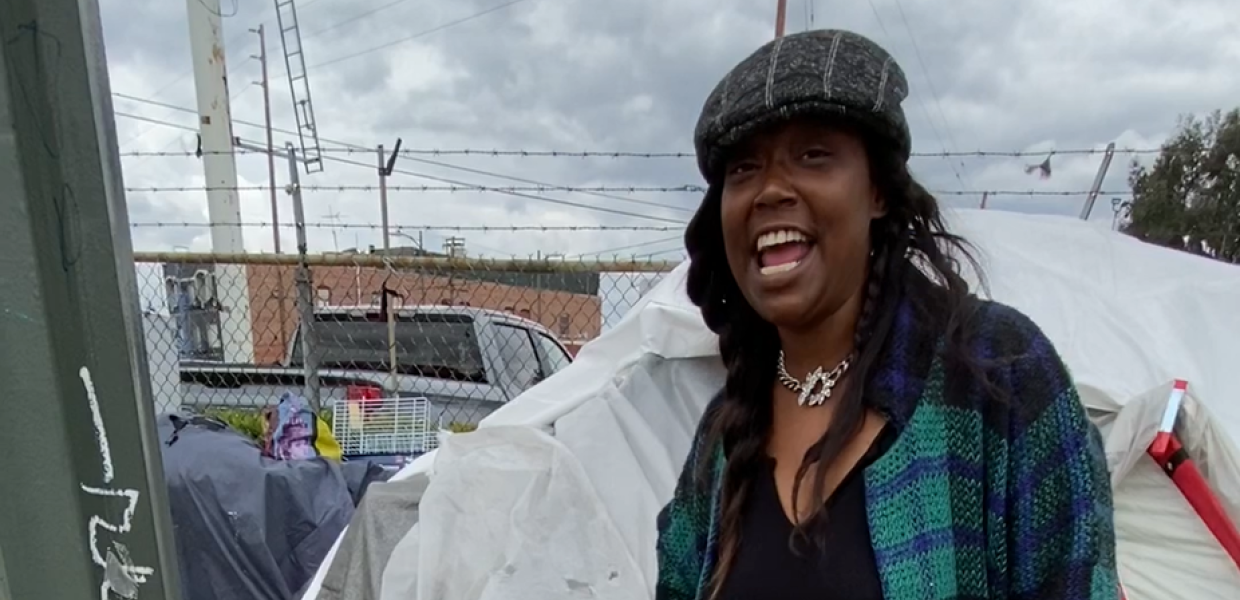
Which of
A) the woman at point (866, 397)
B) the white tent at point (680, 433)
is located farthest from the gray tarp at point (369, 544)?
the woman at point (866, 397)

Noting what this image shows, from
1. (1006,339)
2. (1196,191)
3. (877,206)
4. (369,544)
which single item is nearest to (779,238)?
(877,206)

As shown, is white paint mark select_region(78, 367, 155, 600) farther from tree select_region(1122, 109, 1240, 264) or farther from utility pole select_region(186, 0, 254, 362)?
tree select_region(1122, 109, 1240, 264)

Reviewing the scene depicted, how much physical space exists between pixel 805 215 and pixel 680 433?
1.55 meters

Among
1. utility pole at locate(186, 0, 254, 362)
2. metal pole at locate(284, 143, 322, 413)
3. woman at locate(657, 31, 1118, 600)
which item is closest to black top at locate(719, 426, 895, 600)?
woman at locate(657, 31, 1118, 600)

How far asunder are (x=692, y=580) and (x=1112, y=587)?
0.62 metres

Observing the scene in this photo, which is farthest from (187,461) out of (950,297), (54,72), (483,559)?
(950,297)

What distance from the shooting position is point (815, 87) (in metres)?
1.15

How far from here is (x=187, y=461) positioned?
319 centimetres

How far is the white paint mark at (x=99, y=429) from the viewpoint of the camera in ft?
2.93

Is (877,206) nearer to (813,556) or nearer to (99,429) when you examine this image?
(813,556)

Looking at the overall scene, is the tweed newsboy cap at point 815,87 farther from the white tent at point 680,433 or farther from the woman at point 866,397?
the white tent at point 680,433

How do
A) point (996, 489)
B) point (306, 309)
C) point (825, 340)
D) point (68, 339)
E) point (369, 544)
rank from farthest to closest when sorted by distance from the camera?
point (306, 309) → point (369, 544) → point (825, 340) → point (996, 489) → point (68, 339)

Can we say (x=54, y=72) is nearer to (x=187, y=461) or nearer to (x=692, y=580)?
(x=692, y=580)

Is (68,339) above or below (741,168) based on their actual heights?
below
